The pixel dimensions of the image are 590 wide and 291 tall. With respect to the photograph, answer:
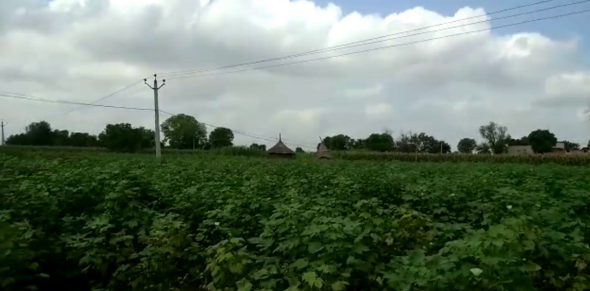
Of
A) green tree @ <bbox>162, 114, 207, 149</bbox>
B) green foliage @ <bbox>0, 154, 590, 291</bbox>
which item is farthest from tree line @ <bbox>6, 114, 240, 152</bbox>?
green foliage @ <bbox>0, 154, 590, 291</bbox>

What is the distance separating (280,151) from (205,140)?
31.9m

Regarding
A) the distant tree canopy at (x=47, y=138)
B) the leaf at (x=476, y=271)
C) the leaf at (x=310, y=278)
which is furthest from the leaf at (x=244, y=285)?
the distant tree canopy at (x=47, y=138)

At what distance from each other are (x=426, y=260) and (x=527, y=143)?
2990 inches

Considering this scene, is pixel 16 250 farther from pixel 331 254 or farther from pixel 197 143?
pixel 197 143

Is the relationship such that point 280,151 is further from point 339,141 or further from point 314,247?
point 314,247

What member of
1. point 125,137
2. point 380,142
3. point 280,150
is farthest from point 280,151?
point 380,142

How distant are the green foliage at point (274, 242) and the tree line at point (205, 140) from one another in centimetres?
4885

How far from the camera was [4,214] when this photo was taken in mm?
4844

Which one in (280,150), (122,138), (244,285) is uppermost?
(122,138)

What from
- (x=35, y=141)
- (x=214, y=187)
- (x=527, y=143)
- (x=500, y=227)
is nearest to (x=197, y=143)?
(x=35, y=141)

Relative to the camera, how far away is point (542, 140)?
71.0 m

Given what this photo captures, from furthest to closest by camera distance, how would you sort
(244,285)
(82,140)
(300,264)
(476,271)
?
Result: (82,140), (300,264), (244,285), (476,271)

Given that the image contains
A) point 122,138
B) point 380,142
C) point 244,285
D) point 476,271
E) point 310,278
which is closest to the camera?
point 476,271

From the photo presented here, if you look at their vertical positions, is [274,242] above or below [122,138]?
below
